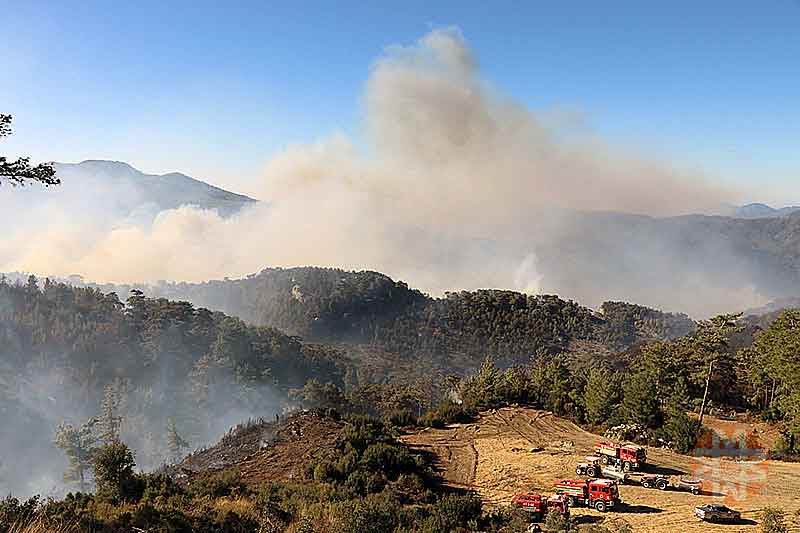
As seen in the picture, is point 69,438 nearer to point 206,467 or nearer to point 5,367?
point 206,467

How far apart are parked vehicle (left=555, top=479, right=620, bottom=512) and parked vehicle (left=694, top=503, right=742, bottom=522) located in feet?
10.7

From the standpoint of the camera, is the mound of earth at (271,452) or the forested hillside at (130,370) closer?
the mound of earth at (271,452)

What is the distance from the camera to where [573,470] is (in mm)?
31375

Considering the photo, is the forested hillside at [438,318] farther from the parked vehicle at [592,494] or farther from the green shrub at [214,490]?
the green shrub at [214,490]

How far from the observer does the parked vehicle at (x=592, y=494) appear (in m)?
24.5

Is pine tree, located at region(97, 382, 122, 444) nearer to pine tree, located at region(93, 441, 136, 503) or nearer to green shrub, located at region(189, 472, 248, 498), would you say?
pine tree, located at region(93, 441, 136, 503)


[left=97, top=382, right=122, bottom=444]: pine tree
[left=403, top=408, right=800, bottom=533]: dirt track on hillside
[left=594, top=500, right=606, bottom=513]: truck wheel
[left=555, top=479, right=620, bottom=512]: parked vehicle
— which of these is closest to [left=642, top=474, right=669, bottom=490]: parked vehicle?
[left=403, top=408, right=800, bottom=533]: dirt track on hillside

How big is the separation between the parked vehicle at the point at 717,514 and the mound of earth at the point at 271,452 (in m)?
18.5

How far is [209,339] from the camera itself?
363ft

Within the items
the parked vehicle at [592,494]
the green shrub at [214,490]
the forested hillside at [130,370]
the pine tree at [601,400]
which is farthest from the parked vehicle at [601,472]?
the forested hillside at [130,370]

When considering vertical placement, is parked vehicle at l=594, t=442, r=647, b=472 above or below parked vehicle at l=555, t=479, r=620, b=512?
above

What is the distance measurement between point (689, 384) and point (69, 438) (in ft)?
201

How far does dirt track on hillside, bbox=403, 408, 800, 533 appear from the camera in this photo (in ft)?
80.2

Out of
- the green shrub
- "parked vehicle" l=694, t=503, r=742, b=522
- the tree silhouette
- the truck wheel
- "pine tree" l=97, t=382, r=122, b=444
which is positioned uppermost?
the tree silhouette
